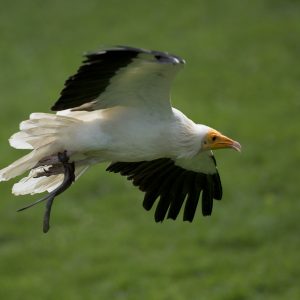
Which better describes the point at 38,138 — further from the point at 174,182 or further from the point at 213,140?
the point at 174,182

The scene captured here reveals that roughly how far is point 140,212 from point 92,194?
87 centimetres

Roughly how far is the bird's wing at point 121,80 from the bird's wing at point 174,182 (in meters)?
1.44

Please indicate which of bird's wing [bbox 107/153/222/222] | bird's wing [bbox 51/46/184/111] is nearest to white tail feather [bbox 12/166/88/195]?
bird's wing [bbox 107/153/222/222]

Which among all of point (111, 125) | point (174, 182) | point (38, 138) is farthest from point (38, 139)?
point (174, 182)

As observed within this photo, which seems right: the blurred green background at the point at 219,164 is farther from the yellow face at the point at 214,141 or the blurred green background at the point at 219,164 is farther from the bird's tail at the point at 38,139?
the bird's tail at the point at 38,139

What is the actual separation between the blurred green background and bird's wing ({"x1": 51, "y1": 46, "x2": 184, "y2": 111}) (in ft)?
21.3

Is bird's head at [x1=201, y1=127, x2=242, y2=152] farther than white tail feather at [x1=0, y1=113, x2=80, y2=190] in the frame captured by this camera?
Yes

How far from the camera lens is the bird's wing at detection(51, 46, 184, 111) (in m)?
8.05

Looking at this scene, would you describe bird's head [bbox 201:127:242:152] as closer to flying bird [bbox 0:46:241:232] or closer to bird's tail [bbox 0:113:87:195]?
flying bird [bbox 0:46:241:232]

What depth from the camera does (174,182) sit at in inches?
405

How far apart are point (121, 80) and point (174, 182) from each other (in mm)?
1971

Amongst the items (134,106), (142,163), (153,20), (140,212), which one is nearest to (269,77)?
(153,20)

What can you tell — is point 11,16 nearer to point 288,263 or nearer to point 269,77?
point 269,77

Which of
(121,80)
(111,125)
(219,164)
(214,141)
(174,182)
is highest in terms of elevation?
(219,164)
